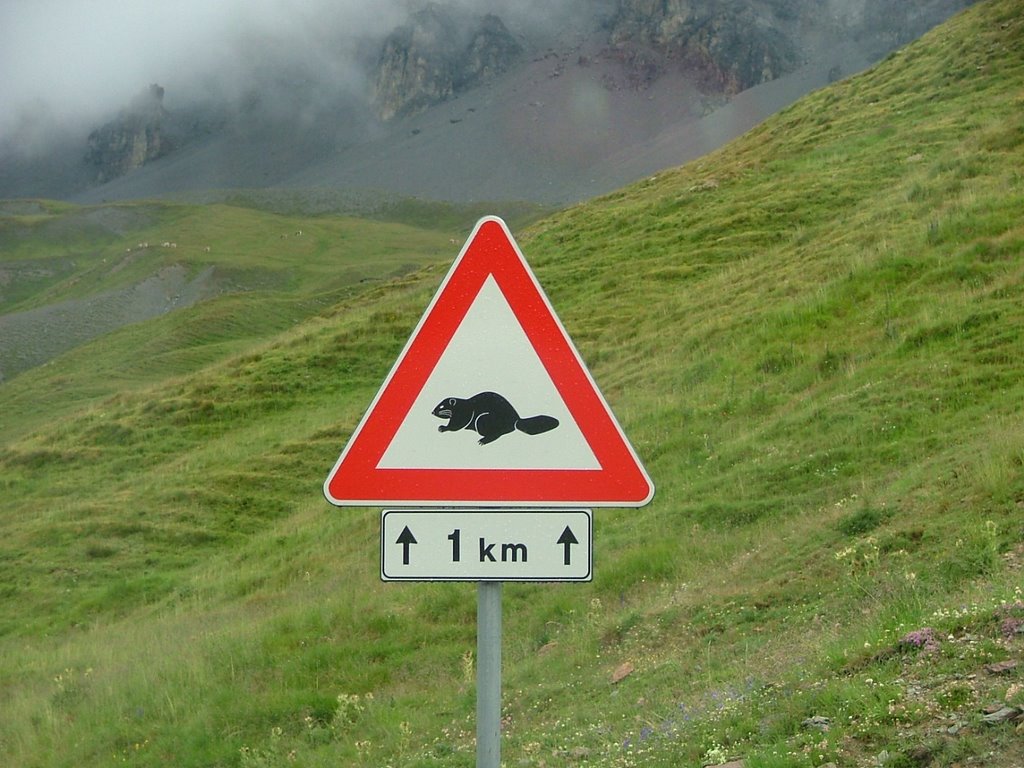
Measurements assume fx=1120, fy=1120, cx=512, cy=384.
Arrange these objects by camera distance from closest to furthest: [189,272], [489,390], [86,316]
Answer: [489,390]
[86,316]
[189,272]

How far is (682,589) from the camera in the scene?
7781 millimetres

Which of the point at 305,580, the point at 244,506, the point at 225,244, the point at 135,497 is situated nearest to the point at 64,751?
the point at 305,580

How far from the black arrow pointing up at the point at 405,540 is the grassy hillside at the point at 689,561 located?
73.7 inches

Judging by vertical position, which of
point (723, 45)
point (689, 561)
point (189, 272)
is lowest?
point (189, 272)

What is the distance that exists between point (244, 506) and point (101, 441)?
7943 millimetres

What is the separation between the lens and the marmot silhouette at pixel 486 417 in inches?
133

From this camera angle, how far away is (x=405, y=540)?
332 centimetres

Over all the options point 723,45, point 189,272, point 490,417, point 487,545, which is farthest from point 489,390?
point 723,45

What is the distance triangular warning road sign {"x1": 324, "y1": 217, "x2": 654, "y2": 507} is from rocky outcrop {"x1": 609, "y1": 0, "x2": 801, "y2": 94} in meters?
190

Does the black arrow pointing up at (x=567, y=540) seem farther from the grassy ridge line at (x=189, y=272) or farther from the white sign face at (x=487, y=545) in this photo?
the grassy ridge line at (x=189, y=272)

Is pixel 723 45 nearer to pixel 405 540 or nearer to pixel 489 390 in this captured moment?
pixel 489 390

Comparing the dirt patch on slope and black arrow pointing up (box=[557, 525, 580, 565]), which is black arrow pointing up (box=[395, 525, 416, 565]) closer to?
black arrow pointing up (box=[557, 525, 580, 565])

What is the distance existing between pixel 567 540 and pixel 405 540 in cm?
48

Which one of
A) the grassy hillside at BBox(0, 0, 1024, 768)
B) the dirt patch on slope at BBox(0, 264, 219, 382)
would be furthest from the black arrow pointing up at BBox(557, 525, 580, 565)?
the dirt patch on slope at BBox(0, 264, 219, 382)
